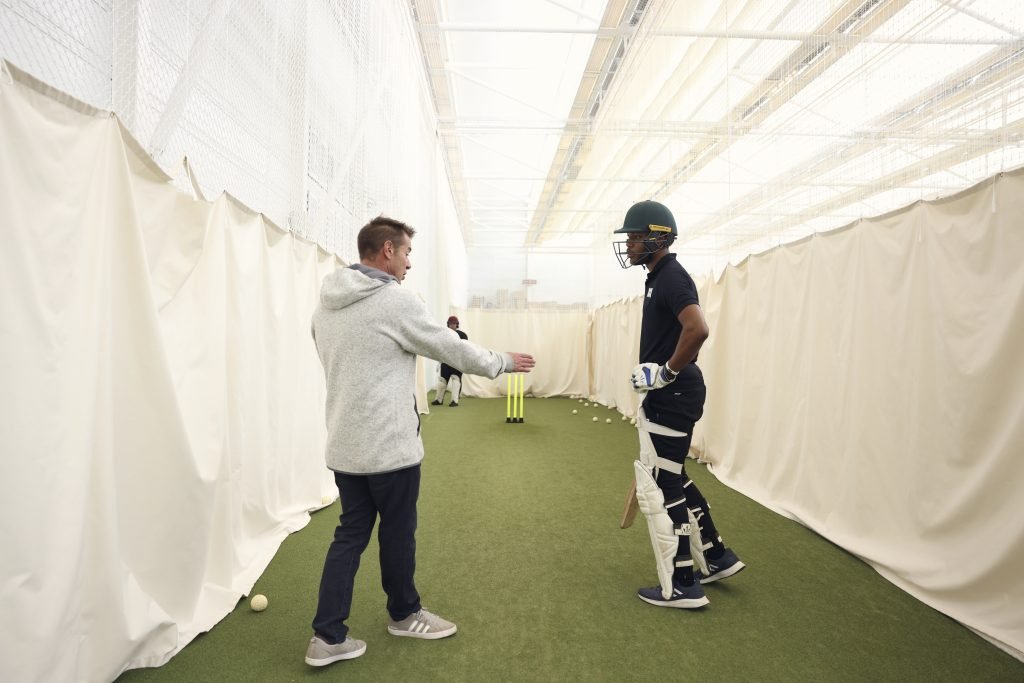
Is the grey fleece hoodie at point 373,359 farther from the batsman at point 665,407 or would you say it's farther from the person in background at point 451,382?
the person in background at point 451,382

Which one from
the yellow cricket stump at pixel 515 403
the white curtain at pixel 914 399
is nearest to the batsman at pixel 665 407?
the white curtain at pixel 914 399

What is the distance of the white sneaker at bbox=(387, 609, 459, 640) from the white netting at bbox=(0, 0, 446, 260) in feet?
6.51

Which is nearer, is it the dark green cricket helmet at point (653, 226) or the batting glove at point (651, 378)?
the batting glove at point (651, 378)

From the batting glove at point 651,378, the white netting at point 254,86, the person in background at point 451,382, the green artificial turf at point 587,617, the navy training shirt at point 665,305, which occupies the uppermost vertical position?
the white netting at point 254,86

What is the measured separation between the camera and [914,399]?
2441 millimetres

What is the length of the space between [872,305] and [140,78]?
11.8ft

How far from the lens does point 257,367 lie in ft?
8.43

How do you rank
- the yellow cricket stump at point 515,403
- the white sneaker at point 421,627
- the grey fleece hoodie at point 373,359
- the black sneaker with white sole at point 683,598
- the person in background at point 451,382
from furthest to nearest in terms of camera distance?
the person in background at point 451,382 < the yellow cricket stump at point 515,403 < the black sneaker with white sole at point 683,598 < the white sneaker at point 421,627 < the grey fleece hoodie at point 373,359

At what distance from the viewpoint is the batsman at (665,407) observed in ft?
6.79

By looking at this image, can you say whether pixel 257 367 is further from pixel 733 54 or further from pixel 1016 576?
pixel 733 54

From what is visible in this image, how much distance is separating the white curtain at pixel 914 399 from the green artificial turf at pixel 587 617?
214mm

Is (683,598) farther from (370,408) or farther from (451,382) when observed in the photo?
(451,382)

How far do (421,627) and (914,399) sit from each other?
256 cm

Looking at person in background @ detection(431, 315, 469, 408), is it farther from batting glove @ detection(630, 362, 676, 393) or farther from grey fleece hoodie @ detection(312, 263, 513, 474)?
grey fleece hoodie @ detection(312, 263, 513, 474)
